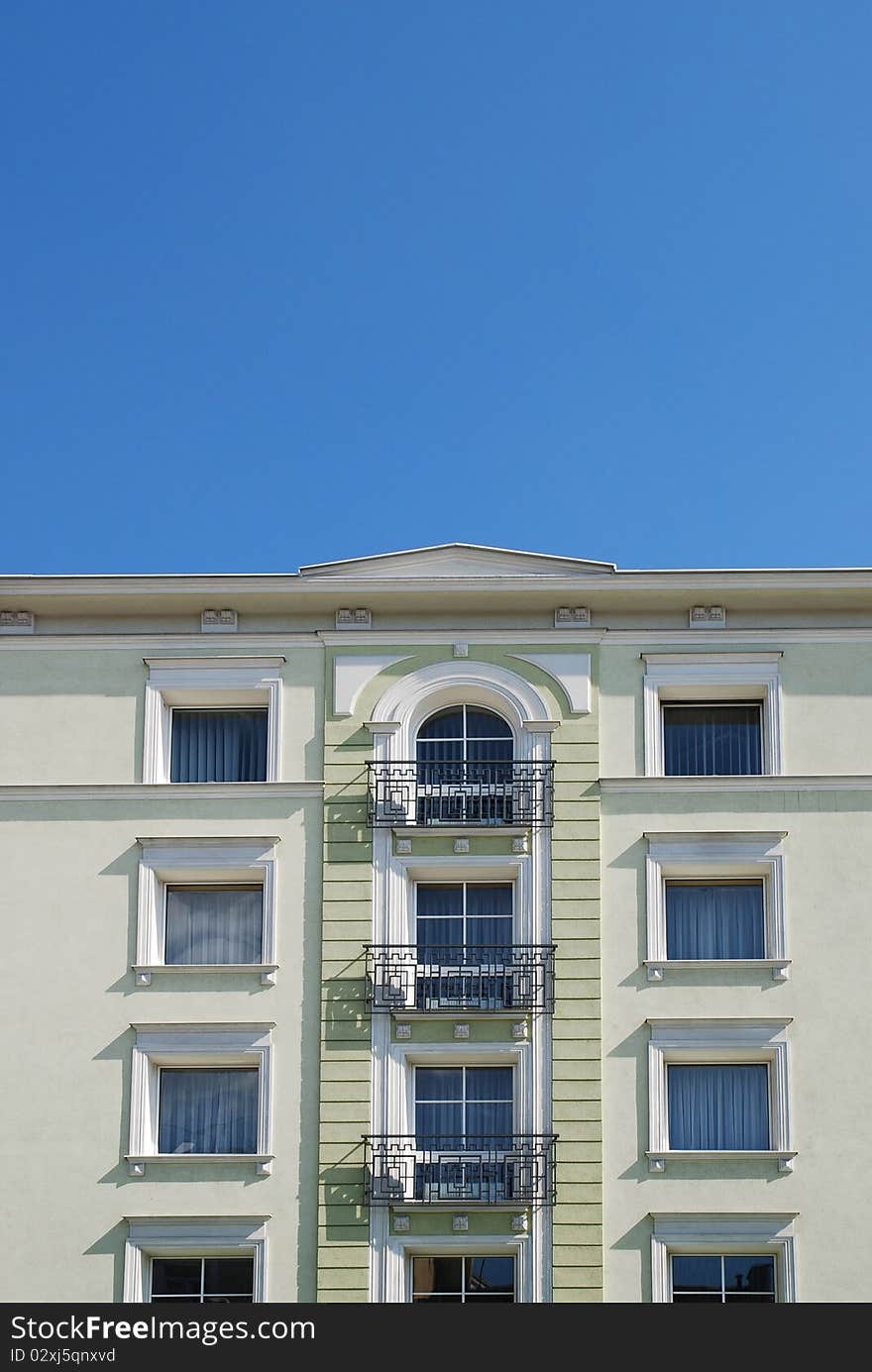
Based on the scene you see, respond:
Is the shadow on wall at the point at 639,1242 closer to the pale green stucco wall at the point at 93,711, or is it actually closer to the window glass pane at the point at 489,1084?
the window glass pane at the point at 489,1084

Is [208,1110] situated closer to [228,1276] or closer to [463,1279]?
[228,1276]

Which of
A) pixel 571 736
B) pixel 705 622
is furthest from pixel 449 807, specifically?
pixel 705 622

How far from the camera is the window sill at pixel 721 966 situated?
37.9 metres

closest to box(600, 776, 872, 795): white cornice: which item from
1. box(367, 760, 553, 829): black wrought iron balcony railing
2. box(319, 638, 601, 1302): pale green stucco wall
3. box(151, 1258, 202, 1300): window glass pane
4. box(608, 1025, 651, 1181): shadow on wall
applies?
box(319, 638, 601, 1302): pale green stucco wall

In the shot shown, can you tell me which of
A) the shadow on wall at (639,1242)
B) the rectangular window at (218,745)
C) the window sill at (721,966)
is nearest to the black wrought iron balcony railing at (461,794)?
the rectangular window at (218,745)

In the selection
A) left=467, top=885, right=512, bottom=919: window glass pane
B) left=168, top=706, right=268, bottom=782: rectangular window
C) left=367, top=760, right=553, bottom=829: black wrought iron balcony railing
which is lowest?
left=467, top=885, right=512, bottom=919: window glass pane

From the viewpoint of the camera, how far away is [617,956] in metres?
38.2

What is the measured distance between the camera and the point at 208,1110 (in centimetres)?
3781

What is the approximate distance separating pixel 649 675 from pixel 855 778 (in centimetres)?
396

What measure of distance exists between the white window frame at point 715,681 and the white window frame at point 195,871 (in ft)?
23.0

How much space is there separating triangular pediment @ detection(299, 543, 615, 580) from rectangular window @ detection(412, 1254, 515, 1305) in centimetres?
1164

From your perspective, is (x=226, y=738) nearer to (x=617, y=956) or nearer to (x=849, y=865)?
(x=617, y=956)

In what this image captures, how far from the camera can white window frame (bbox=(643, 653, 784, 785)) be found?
39.5 meters

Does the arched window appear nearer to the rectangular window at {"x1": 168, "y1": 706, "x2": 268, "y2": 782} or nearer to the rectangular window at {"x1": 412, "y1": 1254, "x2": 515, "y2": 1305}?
the rectangular window at {"x1": 168, "y1": 706, "x2": 268, "y2": 782}
